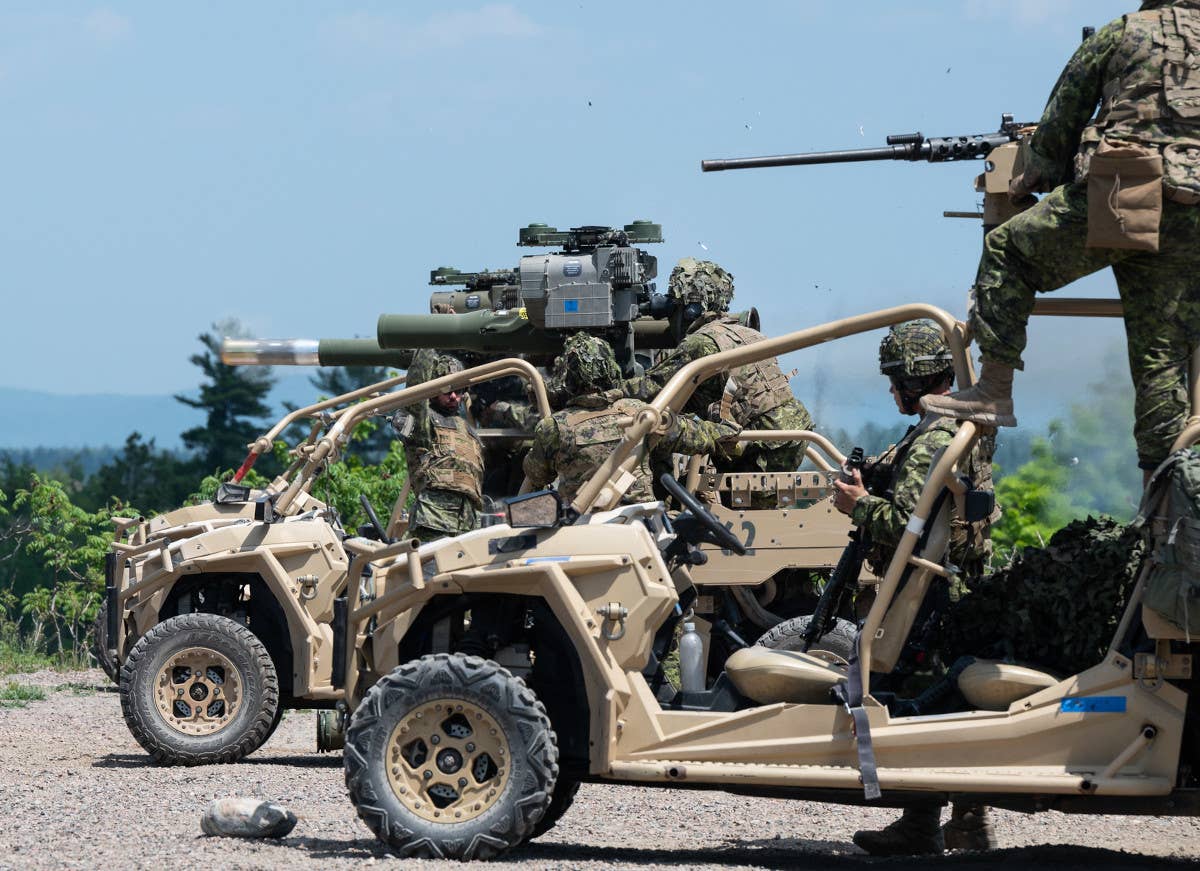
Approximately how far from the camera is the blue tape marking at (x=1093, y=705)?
671cm

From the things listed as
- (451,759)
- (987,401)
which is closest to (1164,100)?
(987,401)

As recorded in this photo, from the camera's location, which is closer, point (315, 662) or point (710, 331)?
point (315, 662)

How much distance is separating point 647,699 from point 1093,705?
1536 mm

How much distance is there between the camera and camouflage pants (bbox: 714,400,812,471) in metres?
11.7

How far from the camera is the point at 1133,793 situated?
6.61m

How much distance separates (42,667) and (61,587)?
1.94 m

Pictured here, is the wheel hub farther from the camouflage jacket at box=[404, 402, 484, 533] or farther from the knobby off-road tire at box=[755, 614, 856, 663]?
the camouflage jacket at box=[404, 402, 484, 533]

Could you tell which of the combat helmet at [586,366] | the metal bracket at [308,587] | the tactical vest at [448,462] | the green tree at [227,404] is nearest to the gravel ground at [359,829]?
the metal bracket at [308,587]

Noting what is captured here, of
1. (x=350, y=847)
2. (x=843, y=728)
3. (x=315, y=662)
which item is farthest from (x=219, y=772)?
(x=843, y=728)

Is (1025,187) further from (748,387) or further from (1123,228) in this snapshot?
(748,387)

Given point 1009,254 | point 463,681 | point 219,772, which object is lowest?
point 219,772

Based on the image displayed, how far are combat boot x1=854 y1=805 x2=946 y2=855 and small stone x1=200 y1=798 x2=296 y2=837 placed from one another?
2245 millimetres

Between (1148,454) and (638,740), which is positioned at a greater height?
(1148,454)

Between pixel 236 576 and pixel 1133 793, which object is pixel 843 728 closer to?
pixel 1133 793
